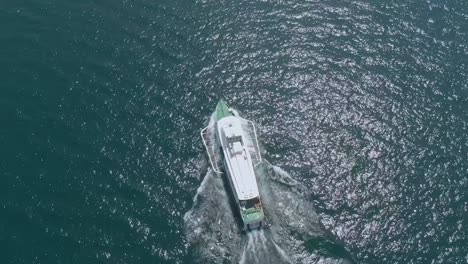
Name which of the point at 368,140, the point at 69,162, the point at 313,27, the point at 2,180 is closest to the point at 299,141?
the point at 368,140

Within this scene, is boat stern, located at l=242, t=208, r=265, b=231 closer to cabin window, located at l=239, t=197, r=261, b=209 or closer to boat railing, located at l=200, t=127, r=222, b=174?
cabin window, located at l=239, t=197, r=261, b=209

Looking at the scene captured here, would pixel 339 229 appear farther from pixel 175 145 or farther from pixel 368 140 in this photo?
pixel 175 145

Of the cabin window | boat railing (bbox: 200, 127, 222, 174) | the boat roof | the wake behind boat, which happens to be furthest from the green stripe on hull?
the cabin window

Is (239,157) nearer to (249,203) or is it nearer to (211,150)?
(211,150)

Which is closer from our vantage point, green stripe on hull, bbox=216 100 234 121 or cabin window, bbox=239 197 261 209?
cabin window, bbox=239 197 261 209

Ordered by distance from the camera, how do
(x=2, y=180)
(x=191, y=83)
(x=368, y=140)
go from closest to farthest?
(x=2, y=180) < (x=368, y=140) < (x=191, y=83)

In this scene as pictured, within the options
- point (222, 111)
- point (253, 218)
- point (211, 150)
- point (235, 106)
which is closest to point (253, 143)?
point (211, 150)

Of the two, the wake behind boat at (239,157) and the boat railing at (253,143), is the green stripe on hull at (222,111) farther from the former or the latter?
the boat railing at (253,143)
